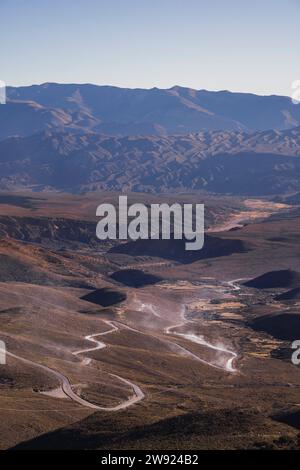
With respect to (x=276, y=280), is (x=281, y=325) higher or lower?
higher

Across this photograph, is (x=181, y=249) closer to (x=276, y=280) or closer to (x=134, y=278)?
(x=134, y=278)

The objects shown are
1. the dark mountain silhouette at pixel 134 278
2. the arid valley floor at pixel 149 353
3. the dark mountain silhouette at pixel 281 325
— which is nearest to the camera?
the arid valley floor at pixel 149 353

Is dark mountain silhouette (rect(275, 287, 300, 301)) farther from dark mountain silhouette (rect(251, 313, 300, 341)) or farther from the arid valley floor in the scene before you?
dark mountain silhouette (rect(251, 313, 300, 341))

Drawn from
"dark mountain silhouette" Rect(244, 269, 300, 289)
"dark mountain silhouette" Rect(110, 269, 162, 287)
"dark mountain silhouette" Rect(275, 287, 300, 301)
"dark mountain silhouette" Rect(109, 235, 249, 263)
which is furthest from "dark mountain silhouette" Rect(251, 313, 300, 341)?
"dark mountain silhouette" Rect(109, 235, 249, 263)

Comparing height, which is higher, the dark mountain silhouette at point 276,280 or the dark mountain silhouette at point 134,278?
the dark mountain silhouette at point 276,280

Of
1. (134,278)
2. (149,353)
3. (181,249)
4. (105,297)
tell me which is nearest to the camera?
(149,353)

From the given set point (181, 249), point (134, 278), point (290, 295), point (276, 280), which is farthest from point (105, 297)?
point (181, 249)

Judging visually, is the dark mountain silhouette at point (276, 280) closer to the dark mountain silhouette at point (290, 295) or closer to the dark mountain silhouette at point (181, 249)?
the dark mountain silhouette at point (290, 295)

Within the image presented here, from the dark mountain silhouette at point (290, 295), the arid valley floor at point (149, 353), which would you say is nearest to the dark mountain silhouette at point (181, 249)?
the arid valley floor at point (149, 353)

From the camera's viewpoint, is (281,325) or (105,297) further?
(105,297)
